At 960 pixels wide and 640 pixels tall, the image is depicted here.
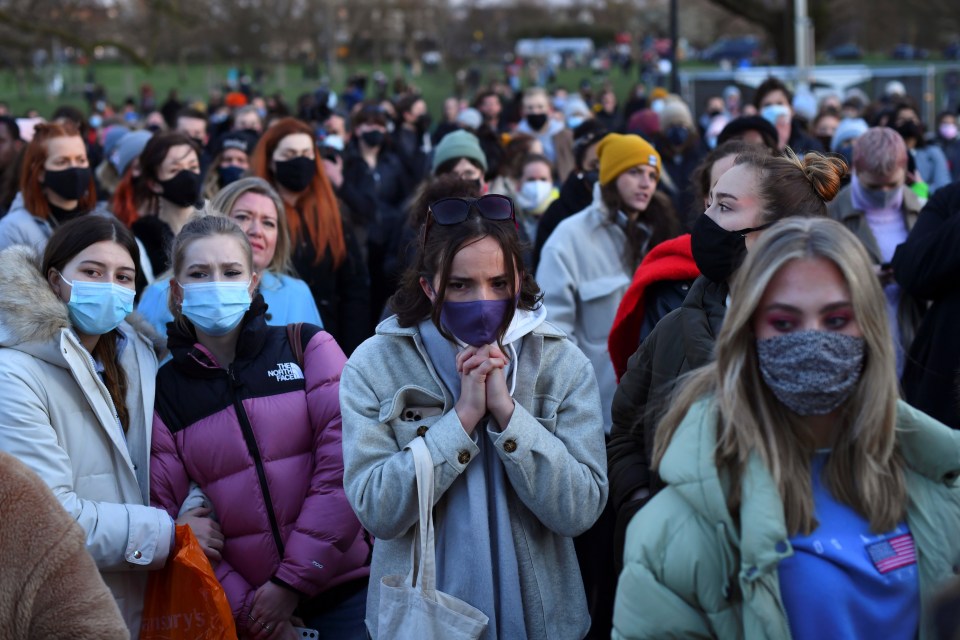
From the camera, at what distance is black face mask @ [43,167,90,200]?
6.98 m

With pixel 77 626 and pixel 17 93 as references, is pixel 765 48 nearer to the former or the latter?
pixel 17 93

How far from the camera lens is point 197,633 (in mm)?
3834

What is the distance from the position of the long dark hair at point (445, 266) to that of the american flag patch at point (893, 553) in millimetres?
1247

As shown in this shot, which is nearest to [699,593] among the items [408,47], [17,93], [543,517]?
[543,517]

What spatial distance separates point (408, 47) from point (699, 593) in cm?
5673

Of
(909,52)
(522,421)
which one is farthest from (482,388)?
(909,52)

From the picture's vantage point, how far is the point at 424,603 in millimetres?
3207

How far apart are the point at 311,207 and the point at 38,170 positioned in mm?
1596

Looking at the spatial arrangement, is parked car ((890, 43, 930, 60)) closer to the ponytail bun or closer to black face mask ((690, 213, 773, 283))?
the ponytail bun

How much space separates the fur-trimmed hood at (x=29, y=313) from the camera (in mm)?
4004

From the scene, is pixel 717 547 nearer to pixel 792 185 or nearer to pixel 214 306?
pixel 792 185

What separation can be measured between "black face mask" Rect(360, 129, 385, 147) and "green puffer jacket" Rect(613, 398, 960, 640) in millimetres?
9562

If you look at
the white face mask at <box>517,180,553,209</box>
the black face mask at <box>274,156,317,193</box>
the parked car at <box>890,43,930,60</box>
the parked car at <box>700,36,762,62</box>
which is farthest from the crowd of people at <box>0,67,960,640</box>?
the parked car at <box>700,36,762,62</box>

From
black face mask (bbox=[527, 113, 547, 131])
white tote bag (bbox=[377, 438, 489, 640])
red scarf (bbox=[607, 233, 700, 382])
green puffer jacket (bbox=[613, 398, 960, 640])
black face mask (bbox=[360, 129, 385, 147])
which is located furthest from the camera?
black face mask (bbox=[527, 113, 547, 131])
